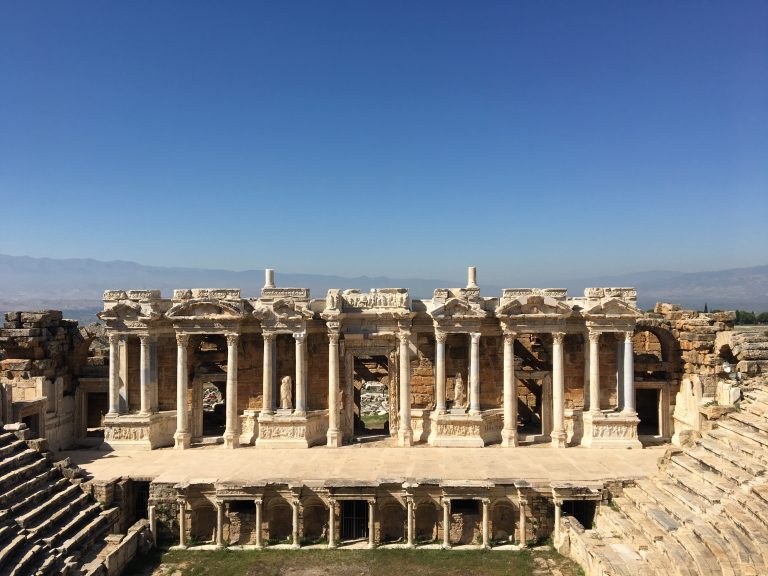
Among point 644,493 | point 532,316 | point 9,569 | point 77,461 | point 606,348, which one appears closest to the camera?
point 9,569

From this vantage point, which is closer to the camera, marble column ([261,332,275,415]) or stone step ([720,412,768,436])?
stone step ([720,412,768,436])

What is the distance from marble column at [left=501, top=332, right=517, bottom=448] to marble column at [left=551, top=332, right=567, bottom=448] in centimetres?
154

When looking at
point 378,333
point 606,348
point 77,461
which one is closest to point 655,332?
point 606,348

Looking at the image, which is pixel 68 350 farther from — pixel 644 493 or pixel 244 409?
pixel 644 493

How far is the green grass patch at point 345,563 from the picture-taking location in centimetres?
1480

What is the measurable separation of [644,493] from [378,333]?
34.5ft

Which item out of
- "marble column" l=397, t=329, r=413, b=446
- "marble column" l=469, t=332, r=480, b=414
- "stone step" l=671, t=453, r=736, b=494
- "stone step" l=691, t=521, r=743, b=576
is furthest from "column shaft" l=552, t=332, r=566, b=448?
"stone step" l=691, t=521, r=743, b=576

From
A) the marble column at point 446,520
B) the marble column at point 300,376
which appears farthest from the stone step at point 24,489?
the marble column at point 446,520

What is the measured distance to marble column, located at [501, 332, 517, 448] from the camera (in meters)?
21.7

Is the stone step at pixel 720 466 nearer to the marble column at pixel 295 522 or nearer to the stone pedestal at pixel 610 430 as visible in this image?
the stone pedestal at pixel 610 430

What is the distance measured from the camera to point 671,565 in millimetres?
12680

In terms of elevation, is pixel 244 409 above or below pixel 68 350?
below

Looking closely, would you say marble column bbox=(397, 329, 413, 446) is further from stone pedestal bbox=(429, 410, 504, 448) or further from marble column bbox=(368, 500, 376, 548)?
marble column bbox=(368, 500, 376, 548)

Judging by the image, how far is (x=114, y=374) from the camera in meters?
21.8
